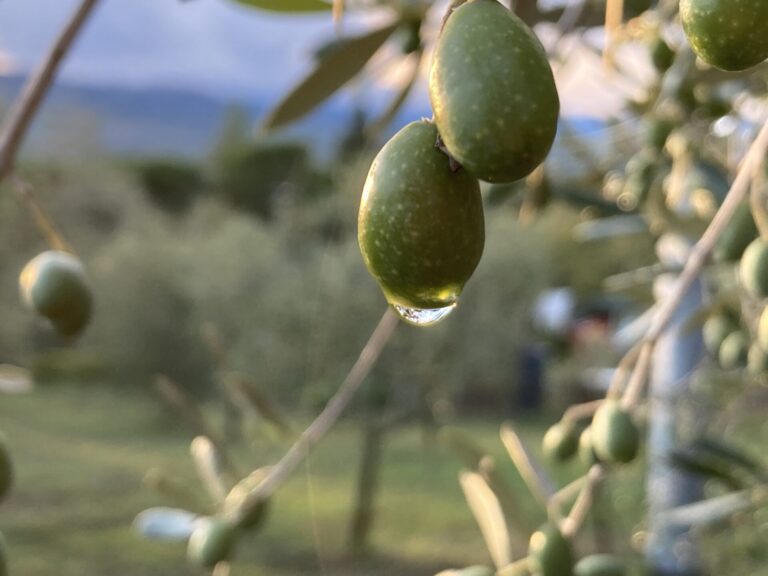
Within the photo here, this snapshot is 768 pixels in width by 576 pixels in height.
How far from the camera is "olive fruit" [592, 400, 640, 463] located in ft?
1.63

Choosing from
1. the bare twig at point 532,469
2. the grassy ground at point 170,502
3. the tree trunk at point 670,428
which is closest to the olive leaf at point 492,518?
the bare twig at point 532,469

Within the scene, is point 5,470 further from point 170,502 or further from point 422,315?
point 170,502

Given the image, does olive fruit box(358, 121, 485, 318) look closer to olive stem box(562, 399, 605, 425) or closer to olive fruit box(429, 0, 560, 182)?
olive fruit box(429, 0, 560, 182)

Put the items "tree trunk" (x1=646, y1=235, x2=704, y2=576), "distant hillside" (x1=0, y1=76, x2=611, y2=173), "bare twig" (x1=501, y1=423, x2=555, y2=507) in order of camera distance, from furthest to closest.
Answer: "distant hillside" (x1=0, y1=76, x2=611, y2=173) → "tree trunk" (x1=646, y1=235, x2=704, y2=576) → "bare twig" (x1=501, y1=423, x2=555, y2=507)

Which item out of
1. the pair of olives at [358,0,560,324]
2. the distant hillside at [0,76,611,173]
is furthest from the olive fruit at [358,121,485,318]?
the distant hillside at [0,76,611,173]

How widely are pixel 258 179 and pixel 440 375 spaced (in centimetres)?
232

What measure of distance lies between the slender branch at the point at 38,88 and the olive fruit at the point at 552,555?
33 centimetres

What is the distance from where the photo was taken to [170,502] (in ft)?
7.42

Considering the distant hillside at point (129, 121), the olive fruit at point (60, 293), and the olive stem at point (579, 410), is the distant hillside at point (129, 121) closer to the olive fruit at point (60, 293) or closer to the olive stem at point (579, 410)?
the olive stem at point (579, 410)

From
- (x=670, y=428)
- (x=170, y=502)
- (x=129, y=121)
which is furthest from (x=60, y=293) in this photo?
(x=129, y=121)

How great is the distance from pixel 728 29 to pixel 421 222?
9cm

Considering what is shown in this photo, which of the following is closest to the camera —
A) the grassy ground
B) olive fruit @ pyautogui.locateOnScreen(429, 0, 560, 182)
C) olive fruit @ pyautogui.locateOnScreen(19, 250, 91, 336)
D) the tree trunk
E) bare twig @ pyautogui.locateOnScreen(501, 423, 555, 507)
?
olive fruit @ pyautogui.locateOnScreen(429, 0, 560, 182)

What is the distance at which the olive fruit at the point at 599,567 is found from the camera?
1.83 feet

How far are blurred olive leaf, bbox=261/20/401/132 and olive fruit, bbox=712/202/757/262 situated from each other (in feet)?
0.86
